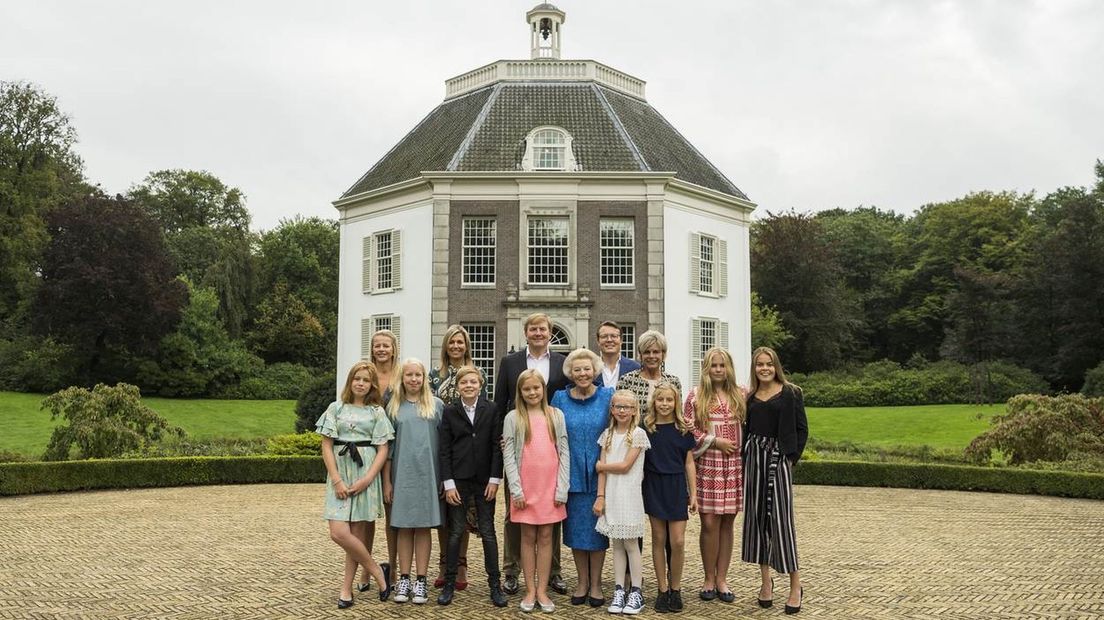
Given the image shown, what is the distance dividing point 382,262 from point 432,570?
63.4 feet

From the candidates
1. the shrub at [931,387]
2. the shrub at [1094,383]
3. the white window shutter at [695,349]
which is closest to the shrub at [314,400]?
the white window shutter at [695,349]

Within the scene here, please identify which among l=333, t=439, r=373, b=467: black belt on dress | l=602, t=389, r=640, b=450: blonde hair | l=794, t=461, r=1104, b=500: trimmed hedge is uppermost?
l=602, t=389, r=640, b=450: blonde hair

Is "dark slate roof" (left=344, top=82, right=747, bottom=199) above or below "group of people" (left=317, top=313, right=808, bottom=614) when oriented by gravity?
above

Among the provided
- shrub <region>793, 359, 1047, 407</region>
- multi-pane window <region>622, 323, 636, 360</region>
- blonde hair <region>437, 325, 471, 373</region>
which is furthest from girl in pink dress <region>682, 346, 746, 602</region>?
shrub <region>793, 359, 1047, 407</region>

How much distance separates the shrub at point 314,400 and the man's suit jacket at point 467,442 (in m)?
20.1

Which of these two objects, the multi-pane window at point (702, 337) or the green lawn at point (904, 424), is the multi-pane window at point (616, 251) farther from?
the green lawn at point (904, 424)

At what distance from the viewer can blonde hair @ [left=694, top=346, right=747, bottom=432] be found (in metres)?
6.93

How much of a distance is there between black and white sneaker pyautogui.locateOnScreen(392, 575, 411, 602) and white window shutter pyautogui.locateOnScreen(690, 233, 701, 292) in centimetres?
1969

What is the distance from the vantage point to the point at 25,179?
41.1 metres

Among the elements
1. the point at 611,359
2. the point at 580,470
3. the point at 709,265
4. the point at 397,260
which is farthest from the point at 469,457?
the point at 709,265

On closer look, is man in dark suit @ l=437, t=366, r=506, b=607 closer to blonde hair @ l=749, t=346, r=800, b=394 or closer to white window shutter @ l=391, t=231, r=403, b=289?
blonde hair @ l=749, t=346, r=800, b=394

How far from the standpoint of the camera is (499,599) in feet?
22.1

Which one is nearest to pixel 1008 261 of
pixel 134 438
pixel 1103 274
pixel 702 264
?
pixel 1103 274

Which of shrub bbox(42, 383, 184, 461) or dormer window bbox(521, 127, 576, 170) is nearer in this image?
shrub bbox(42, 383, 184, 461)
